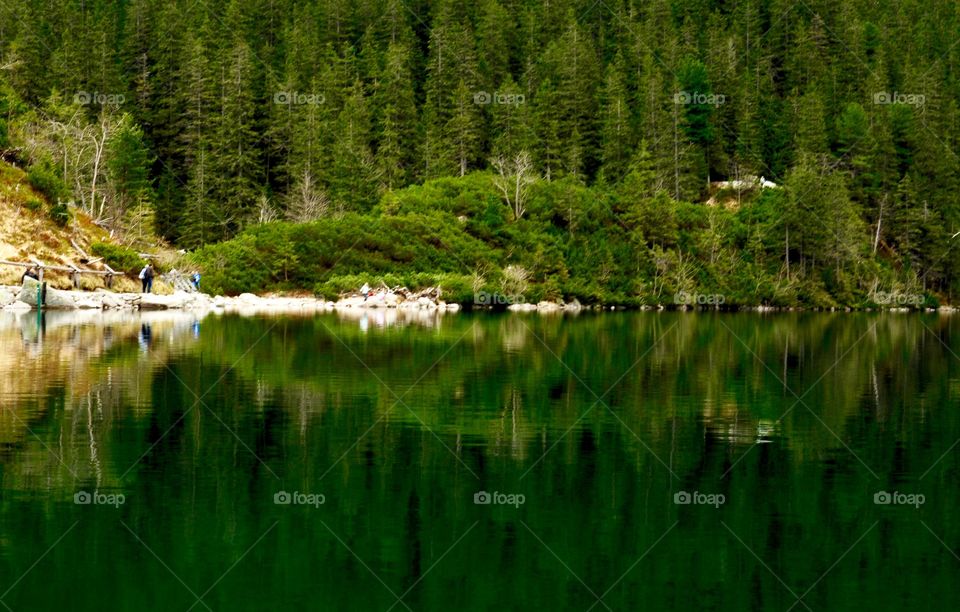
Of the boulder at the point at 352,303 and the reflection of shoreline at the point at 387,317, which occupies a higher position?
the boulder at the point at 352,303

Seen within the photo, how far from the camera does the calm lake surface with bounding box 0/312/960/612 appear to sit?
14633 mm

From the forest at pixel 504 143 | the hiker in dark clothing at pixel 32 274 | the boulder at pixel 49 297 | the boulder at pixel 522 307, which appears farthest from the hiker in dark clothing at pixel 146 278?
the boulder at pixel 522 307

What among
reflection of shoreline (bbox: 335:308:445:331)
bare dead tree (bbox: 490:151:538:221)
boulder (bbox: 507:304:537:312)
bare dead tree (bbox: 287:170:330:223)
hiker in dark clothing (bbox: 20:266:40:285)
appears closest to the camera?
reflection of shoreline (bbox: 335:308:445:331)

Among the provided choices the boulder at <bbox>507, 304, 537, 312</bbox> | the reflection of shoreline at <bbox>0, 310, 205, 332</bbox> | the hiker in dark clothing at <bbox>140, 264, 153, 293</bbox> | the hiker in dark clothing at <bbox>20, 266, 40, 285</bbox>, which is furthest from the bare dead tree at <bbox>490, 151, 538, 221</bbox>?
the hiker in dark clothing at <bbox>20, 266, 40, 285</bbox>

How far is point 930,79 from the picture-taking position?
134 m

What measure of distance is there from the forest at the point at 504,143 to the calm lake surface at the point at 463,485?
153 feet

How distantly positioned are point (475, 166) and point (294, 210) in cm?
2035

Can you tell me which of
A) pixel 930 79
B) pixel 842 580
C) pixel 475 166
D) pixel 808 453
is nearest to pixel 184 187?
pixel 475 166

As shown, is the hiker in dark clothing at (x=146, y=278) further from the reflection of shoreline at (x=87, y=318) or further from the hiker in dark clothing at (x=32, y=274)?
the hiker in dark clothing at (x=32, y=274)

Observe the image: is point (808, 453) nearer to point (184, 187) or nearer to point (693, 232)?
point (693, 232)

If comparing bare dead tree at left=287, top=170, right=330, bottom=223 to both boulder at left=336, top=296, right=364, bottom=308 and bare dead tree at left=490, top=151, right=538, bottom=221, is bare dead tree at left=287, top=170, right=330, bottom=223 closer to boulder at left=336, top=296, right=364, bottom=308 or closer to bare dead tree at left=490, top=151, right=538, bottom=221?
bare dead tree at left=490, top=151, right=538, bottom=221

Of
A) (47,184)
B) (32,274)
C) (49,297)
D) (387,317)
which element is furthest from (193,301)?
(387,317)

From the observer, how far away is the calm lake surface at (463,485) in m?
14.6

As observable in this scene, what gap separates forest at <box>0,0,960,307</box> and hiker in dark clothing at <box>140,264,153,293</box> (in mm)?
7489
